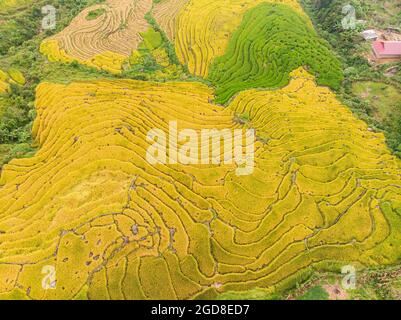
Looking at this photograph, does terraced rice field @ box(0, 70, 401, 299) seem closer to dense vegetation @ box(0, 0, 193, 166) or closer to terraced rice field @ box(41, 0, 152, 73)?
dense vegetation @ box(0, 0, 193, 166)

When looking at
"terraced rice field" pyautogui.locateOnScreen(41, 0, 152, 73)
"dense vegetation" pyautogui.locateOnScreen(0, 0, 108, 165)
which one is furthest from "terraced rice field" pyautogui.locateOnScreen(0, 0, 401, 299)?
"terraced rice field" pyautogui.locateOnScreen(41, 0, 152, 73)

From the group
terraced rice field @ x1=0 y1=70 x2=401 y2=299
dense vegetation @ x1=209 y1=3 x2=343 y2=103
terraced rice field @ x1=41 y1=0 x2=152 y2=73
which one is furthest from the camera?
terraced rice field @ x1=41 y1=0 x2=152 y2=73

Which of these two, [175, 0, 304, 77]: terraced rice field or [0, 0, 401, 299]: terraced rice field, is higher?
[175, 0, 304, 77]: terraced rice field

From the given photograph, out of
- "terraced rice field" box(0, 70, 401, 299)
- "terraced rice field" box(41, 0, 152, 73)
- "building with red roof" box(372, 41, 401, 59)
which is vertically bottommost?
"terraced rice field" box(0, 70, 401, 299)

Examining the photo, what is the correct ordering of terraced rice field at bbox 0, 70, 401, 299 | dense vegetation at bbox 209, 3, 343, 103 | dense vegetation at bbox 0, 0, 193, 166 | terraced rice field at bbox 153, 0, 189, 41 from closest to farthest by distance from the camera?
terraced rice field at bbox 0, 70, 401, 299
dense vegetation at bbox 0, 0, 193, 166
dense vegetation at bbox 209, 3, 343, 103
terraced rice field at bbox 153, 0, 189, 41

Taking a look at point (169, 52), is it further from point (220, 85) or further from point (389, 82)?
point (389, 82)

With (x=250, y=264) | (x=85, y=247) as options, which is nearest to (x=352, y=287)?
(x=250, y=264)

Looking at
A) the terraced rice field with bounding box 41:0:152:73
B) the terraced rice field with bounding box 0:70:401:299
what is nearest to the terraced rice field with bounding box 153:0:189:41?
the terraced rice field with bounding box 41:0:152:73

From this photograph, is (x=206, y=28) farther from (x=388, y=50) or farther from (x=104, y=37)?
(x=388, y=50)

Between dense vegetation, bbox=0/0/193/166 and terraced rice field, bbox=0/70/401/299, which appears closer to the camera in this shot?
terraced rice field, bbox=0/70/401/299
